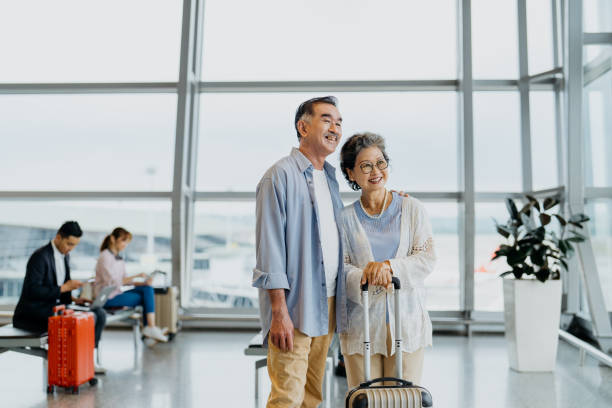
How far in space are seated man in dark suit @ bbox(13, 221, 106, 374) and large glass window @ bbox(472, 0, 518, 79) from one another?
4.89 metres

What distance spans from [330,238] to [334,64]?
5.06m

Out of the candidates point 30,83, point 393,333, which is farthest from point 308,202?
point 30,83

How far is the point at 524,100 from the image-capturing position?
252 inches

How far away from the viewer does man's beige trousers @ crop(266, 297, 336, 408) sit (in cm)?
180

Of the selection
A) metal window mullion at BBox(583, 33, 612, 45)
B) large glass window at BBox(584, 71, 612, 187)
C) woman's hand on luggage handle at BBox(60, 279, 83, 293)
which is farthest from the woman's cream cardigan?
metal window mullion at BBox(583, 33, 612, 45)

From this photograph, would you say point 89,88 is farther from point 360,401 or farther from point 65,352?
point 360,401

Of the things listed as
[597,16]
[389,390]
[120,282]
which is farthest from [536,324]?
[120,282]

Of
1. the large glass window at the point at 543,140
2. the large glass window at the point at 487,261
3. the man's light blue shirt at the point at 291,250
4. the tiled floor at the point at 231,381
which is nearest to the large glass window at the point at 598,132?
the large glass window at the point at 543,140

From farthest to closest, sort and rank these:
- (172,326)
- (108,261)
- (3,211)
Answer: (3,211) → (172,326) → (108,261)

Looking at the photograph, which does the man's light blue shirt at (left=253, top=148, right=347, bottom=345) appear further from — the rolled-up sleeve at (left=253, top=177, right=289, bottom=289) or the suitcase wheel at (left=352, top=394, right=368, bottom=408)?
the suitcase wheel at (left=352, top=394, right=368, bottom=408)

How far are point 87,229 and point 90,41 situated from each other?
239 centimetres

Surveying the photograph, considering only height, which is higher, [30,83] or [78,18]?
[78,18]

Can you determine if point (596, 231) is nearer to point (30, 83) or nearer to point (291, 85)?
point (291, 85)

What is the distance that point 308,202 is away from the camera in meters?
1.94
